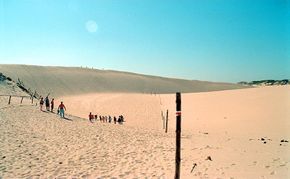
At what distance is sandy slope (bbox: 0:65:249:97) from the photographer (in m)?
82.6

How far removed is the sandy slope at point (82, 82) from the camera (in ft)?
271

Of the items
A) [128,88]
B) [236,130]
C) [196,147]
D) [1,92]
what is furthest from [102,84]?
[196,147]

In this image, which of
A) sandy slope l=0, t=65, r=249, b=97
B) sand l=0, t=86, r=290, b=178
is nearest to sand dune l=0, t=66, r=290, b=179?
sand l=0, t=86, r=290, b=178

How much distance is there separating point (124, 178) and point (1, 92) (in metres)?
33.8

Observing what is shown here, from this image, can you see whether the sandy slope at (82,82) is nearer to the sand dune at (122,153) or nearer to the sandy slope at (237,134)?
the sandy slope at (237,134)

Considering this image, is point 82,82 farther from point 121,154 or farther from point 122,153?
point 121,154

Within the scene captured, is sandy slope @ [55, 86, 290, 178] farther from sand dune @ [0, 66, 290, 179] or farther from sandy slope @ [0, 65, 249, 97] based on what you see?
sandy slope @ [0, 65, 249, 97]

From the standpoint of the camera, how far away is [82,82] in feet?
A: 309

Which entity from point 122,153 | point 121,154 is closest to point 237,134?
point 122,153

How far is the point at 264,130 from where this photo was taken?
24.8 meters

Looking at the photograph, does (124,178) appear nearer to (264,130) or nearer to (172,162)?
(172,162)

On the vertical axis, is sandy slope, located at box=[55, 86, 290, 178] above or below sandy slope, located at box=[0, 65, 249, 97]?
below

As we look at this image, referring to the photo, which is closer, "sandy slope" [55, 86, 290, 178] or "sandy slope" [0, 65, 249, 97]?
"sandy slope" [55, 86, 290, 178]

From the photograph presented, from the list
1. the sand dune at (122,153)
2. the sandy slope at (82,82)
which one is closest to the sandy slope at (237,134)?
the sand dune at (122,153)
